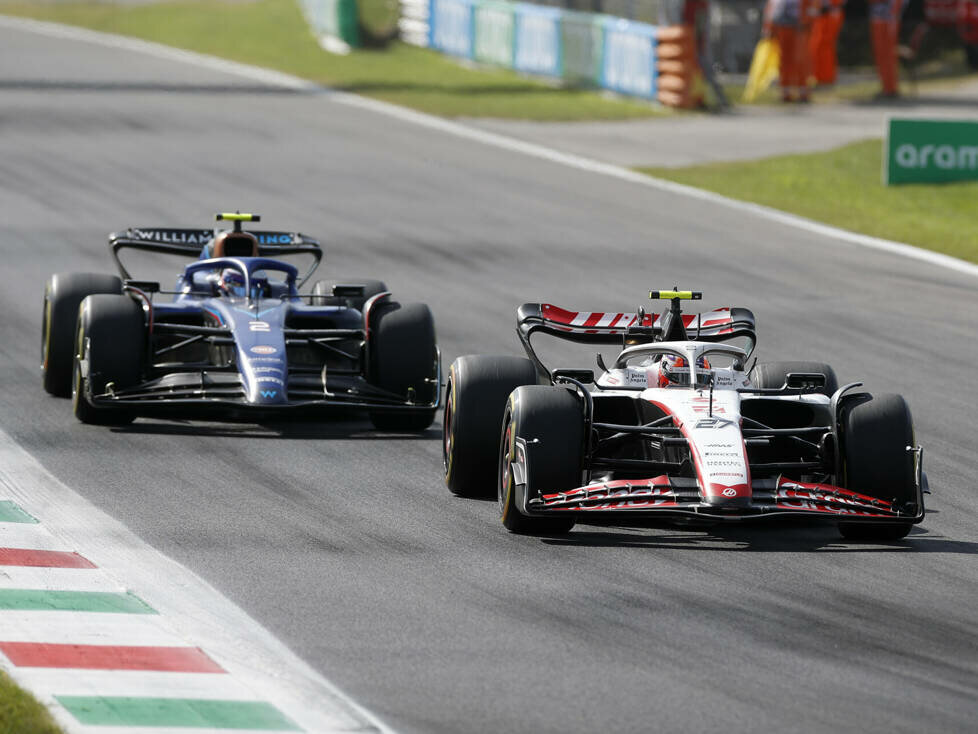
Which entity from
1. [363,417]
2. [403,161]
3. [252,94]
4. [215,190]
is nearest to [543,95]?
[252,94]

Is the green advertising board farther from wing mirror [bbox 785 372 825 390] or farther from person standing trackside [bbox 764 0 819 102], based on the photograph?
wing mirror [bbox 785 372 825 390]

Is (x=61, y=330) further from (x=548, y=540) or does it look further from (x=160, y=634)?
(x=160, y=634)

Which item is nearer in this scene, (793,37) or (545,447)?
(545,447)

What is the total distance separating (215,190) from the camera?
97.1 feet

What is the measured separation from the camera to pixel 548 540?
11172 mm

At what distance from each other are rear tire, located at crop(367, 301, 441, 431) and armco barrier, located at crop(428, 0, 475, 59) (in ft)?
104

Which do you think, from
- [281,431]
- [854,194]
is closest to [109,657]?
[281,431]

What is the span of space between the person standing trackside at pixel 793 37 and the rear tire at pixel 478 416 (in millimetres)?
27000

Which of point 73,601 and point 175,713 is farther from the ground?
point 175,713

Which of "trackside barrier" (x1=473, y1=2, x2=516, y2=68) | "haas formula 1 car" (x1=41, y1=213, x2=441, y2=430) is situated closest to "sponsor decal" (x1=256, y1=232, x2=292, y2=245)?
"haas formula 1 car" (x1=41, y1=213, x2=441, y2=430)

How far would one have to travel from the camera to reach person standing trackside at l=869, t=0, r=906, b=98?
39781 millimetres

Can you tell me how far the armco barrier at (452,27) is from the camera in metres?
46.1

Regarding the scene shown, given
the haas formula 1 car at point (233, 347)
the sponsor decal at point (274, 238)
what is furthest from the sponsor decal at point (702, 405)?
the sponsor decal at point (274, 238)

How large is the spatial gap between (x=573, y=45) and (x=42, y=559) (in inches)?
1262
